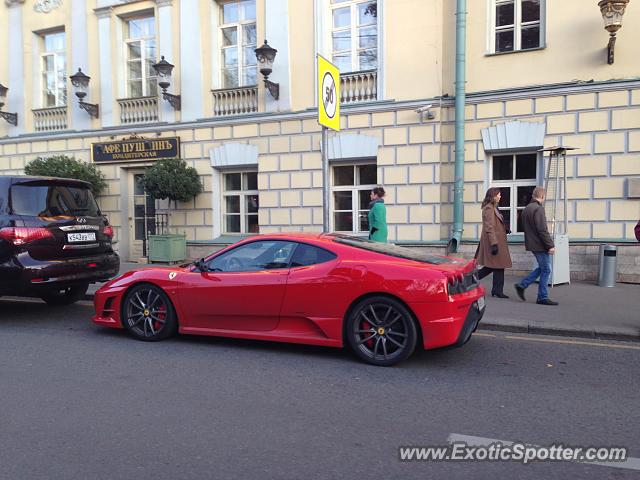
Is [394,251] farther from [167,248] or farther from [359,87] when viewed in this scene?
[167,248]

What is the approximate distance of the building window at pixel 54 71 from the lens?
588 inches

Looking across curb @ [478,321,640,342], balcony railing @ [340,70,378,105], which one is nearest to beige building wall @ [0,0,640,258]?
balcony railing @ [340,70,378,105]

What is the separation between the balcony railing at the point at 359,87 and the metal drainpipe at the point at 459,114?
5.95 ft

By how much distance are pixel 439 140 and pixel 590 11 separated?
3530 millimetres

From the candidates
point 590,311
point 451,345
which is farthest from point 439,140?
point 451,345

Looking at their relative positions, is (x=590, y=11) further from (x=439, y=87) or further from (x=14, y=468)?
(x=14, y=468)

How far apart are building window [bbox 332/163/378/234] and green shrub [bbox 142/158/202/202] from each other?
343 centimetres

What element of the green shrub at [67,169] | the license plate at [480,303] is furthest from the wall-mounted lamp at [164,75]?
the license plate at [480,303]

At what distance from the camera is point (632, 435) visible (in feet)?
11.6

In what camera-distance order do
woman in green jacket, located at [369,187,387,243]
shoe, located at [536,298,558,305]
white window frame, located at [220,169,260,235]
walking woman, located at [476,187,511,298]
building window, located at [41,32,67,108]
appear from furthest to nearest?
building window, located at [41,32,67,108] → white window frame, located at [220,169,260,235] → woman in green jacket, located at [369,187,387,243] → walking woman, located at [476,187,511,298] → shoe, located at [536,298,558,305]

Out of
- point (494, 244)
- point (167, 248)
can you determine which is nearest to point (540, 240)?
point (494, 244)

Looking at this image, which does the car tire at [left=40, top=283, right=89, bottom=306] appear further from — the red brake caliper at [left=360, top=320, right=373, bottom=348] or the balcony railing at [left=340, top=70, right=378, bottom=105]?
the balcony railing at [left=340, top=70, right=378, bottom=105]

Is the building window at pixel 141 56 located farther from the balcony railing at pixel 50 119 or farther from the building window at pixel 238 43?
the balcony railing at pixel 50 119

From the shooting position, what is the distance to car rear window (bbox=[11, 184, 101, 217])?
272 inches
